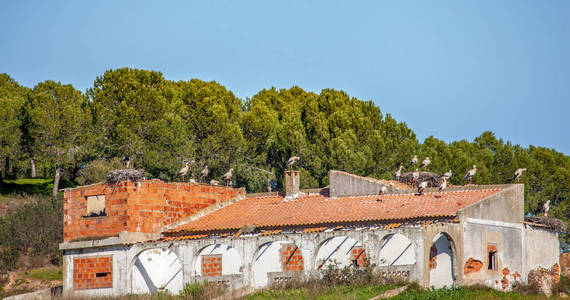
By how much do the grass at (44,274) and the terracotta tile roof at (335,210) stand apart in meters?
11.8

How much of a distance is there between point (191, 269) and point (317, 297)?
6.07m

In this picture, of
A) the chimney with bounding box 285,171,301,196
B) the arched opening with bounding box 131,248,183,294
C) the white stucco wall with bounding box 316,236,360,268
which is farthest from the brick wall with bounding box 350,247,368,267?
the arched opening with bounding box 131,248,183,294

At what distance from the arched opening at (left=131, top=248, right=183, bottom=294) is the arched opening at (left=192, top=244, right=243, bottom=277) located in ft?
2.74

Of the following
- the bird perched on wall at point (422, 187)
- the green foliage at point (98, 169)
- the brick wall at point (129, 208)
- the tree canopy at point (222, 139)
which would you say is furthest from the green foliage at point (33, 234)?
the bird perched on wall at point (422, 187)

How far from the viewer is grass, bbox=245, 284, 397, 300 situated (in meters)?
25.2

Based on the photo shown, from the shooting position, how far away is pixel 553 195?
4988 centimetres

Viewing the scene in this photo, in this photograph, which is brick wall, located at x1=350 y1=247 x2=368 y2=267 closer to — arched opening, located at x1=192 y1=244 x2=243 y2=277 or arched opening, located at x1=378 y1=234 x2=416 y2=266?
arched opening, located at x1=378 y1=234 x2=416 y2=266

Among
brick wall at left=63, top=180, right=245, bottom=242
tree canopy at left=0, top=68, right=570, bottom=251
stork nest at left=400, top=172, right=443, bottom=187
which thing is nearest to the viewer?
brick wall at left=63, top=180, right=245, bottom=242

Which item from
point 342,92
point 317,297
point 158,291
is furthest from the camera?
point 342,92

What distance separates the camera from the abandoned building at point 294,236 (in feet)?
90.1

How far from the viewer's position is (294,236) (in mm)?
28359

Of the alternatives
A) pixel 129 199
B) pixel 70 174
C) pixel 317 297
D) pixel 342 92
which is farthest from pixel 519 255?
pixel 70 174

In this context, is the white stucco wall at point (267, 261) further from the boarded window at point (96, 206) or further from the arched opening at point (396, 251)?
the boarded window at point (96, 206)

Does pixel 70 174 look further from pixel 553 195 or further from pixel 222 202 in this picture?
pixel 553 195
